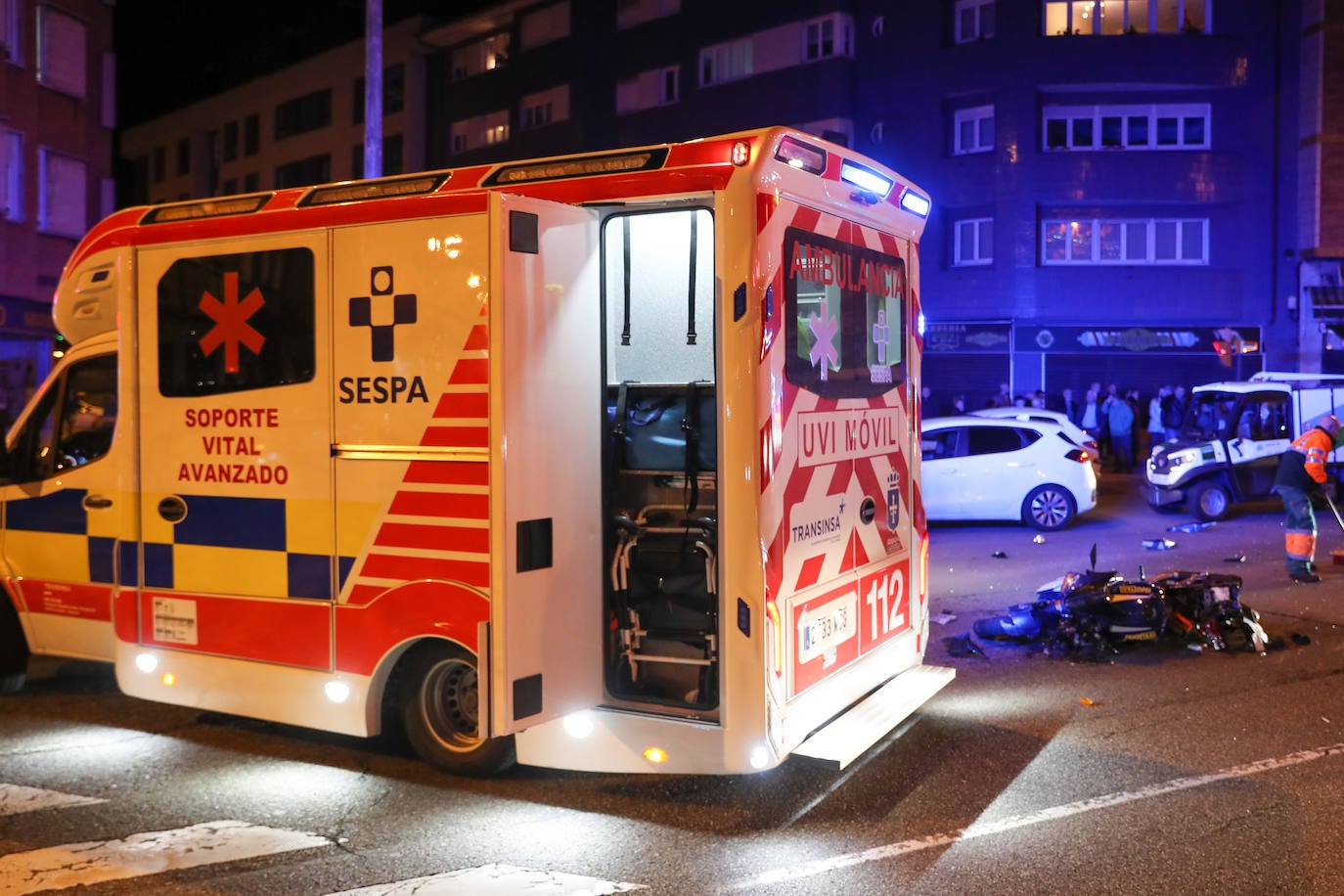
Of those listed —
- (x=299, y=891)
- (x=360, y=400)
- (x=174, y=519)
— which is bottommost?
(x=299, y=891)

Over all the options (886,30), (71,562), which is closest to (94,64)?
(886,30)

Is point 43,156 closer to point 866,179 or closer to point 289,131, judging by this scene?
point 289,131

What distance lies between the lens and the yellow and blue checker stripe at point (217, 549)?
19.6 ft

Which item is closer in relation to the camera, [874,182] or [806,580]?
[806,580]

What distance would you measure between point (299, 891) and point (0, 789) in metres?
2.22

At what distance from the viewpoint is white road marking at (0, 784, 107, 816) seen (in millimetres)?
5648

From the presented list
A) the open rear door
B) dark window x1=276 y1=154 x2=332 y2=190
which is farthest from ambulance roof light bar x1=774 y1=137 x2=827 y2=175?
dark window x1=276 y1=154 x2=332 y2=190

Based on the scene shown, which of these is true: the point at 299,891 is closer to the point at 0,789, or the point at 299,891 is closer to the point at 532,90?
the point at 0,789

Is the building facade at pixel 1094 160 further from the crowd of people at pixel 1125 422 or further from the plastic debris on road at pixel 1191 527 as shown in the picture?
the plastic debris on road at pixel 1191 527

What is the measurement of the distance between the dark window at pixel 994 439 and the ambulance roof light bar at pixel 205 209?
10921 millimetres

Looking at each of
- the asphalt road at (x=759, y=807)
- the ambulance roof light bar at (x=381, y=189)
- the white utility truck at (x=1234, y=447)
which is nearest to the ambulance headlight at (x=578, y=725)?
the asphalt road at (x=759, y=807)

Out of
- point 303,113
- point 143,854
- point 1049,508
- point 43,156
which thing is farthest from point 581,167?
point 303,113

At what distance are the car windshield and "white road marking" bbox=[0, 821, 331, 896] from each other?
14.3m

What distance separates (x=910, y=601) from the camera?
271 inches
